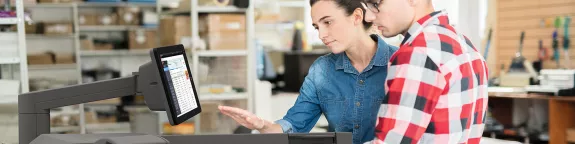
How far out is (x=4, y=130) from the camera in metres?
4.49

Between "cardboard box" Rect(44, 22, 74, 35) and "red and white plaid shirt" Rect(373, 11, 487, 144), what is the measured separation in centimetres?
748

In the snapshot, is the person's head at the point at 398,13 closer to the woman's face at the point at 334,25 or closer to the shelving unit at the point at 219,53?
the woman's face at the point at 334,25

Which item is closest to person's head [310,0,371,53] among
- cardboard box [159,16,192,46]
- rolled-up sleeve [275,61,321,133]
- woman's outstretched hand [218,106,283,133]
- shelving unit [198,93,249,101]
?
rolled-up sleeve [275,61,321,133]

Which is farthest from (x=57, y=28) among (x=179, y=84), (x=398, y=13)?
(x=398, y=13)

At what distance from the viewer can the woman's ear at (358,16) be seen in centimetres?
211

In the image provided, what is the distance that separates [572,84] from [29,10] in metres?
6.30

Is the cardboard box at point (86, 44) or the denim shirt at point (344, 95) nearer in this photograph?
the denim shirt at point (344, 95)

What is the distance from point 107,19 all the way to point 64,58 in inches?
27.9

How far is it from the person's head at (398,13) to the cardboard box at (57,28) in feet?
24.2

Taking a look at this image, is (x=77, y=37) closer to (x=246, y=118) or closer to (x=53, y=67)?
(x=53, y=67)

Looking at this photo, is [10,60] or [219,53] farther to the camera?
[219,53]

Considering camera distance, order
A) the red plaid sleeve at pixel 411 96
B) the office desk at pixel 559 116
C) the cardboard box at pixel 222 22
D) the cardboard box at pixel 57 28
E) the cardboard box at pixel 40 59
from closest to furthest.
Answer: the red plaid sleeve at pixel 411 96 → the office desk at pixel 559 116 → the cardboard box at pixel 222 22 → the cardboard box at pixel 40 59 → the cardboard box at pixel 57 28

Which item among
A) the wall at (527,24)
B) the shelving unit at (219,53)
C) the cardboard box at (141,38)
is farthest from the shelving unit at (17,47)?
the wall at (527,24)

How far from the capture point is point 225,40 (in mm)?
6281
